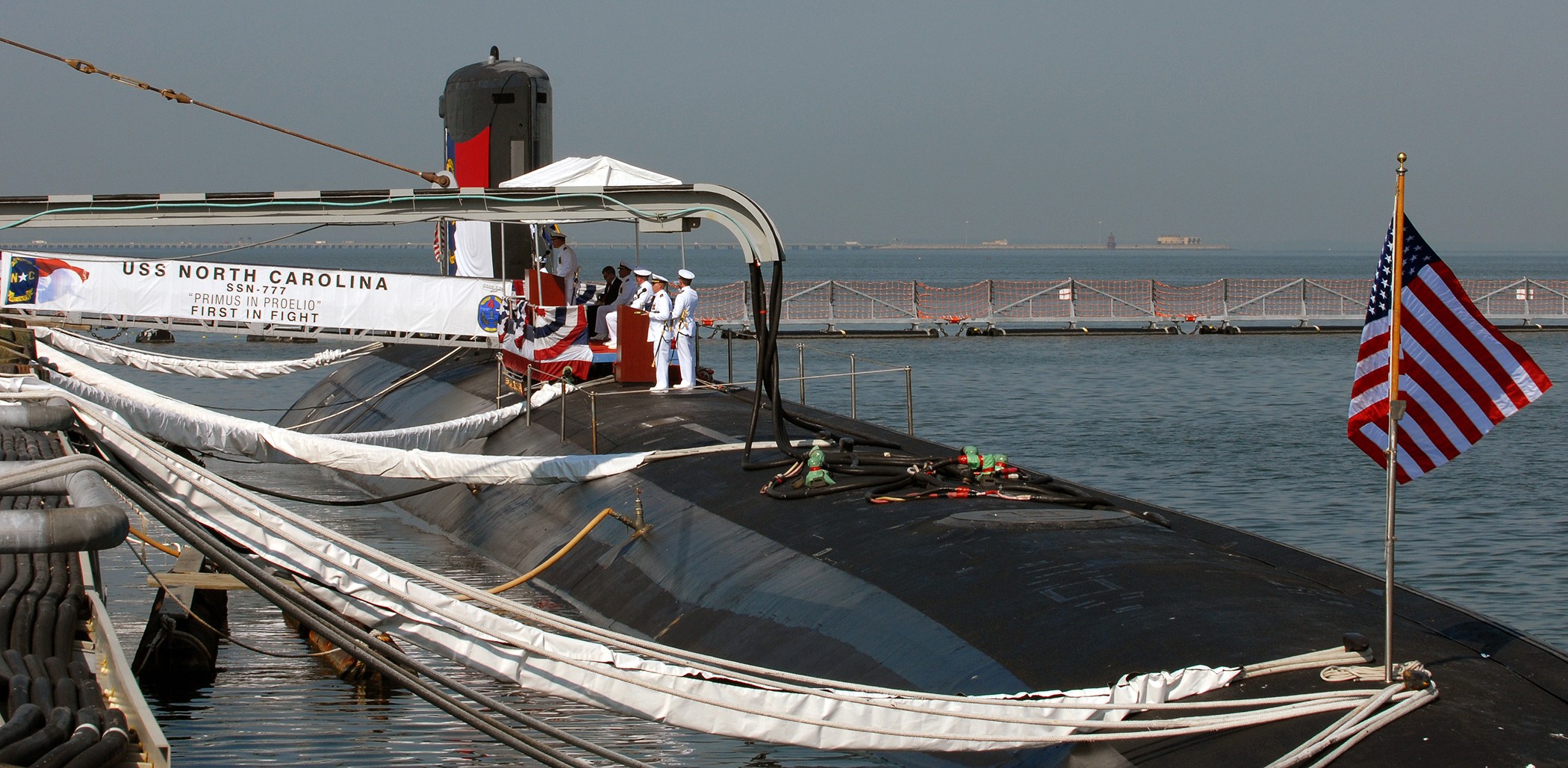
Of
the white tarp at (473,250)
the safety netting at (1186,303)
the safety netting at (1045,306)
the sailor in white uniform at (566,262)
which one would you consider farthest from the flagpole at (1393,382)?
the safety netting at (1186,303)

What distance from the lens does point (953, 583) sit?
9.62 meters

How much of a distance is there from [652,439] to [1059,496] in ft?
17.9

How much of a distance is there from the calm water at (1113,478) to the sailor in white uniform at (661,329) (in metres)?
3.21

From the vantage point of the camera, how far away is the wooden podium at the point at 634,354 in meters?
18.6

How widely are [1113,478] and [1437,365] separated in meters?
16.7

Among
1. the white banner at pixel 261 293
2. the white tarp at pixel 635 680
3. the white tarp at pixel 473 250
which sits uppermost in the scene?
the white tarp at pixel 473 250

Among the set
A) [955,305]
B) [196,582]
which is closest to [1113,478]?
[196,582]

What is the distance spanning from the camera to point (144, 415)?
14242 millimetres

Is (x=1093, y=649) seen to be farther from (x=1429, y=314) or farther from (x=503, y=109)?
(x=503, y=109)

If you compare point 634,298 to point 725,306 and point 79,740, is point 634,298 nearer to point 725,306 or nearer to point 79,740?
point 79,740

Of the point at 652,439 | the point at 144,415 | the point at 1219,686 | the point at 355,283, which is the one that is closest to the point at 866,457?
the point at 652,439

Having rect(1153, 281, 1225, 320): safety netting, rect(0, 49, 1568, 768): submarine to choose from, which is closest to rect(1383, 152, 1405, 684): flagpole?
rect(0, 49, 1568, 768): submarine

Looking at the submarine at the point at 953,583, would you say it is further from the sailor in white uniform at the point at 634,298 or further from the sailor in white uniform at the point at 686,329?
the sailor in white uniform at the point at 634,298

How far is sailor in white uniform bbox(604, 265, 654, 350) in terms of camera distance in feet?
61.2
